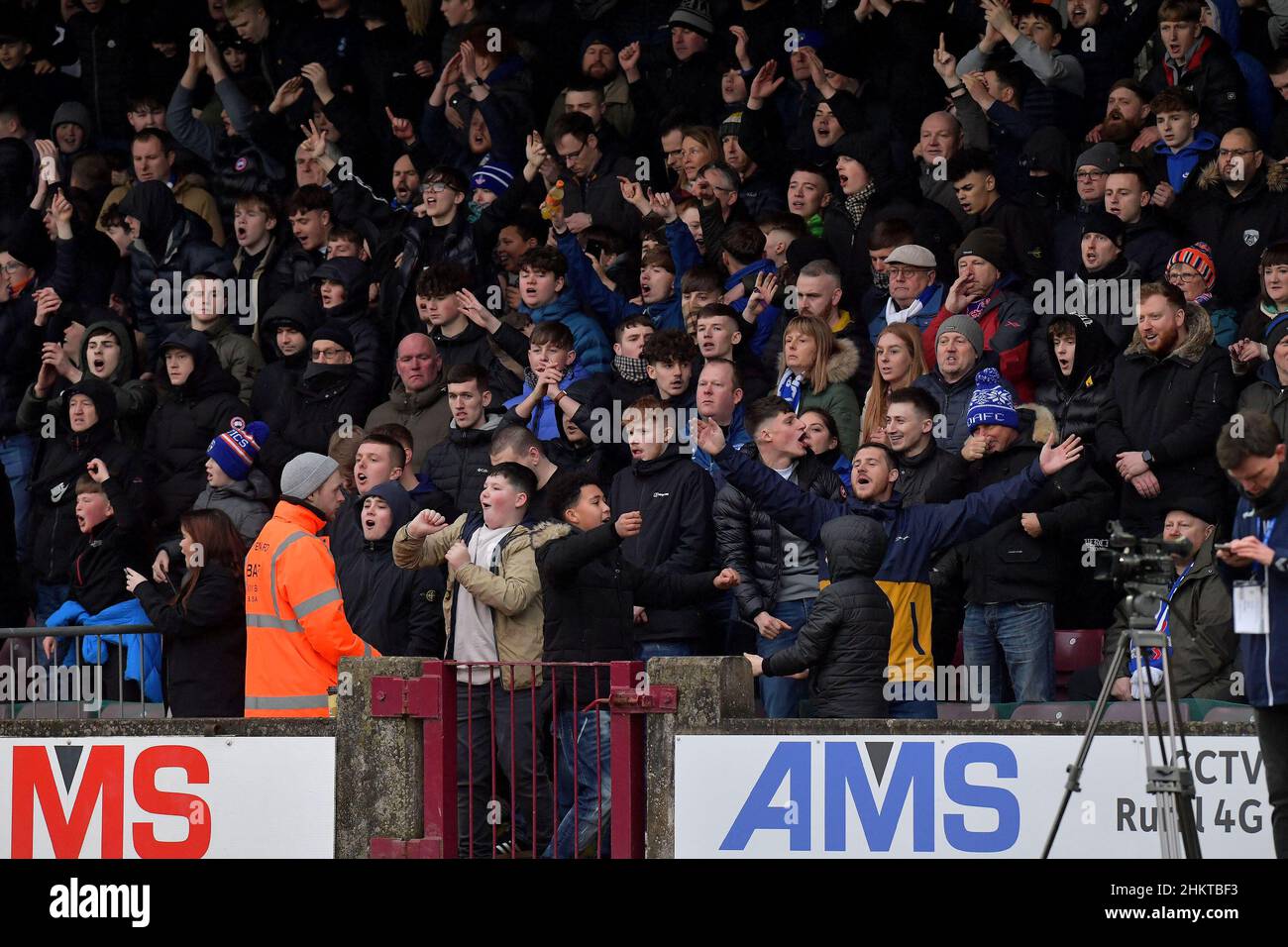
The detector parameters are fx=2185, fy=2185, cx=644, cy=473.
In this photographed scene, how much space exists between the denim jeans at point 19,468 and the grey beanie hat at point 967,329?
692 centimetres

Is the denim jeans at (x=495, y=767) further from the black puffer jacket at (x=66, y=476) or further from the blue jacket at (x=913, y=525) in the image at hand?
the black puffer jacket at (x=66, y=476)

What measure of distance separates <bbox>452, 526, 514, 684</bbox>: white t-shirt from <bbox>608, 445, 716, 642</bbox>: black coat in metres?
1.04

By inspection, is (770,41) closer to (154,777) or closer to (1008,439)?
(1008,439)

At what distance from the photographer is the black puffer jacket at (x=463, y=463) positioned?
13.4 meters

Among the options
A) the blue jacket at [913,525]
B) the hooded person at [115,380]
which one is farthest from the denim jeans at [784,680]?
the hooded person at [115,380]

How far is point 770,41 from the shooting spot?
1628 centimetres

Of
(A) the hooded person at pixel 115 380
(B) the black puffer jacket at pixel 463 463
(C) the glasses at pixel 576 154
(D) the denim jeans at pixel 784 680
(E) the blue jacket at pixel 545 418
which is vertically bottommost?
(D) the denim jeans at pixel 784 680

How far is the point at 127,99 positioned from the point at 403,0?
2.62 m

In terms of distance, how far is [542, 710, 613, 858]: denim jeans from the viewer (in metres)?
10.4

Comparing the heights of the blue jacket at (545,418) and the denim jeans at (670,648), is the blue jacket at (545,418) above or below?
above

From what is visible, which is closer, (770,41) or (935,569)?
(935,569)

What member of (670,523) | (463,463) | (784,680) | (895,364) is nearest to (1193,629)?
(784,680)

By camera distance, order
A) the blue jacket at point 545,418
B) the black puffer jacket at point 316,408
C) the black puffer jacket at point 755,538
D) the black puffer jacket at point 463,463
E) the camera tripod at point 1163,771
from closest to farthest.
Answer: the camera tripod at point 1163,771 < the black puffer jacket at point 755,538 < the black puffer jacket at point 463,463 < the blue jacket at point 545,418 < the black puffer jacket at point 316,408
